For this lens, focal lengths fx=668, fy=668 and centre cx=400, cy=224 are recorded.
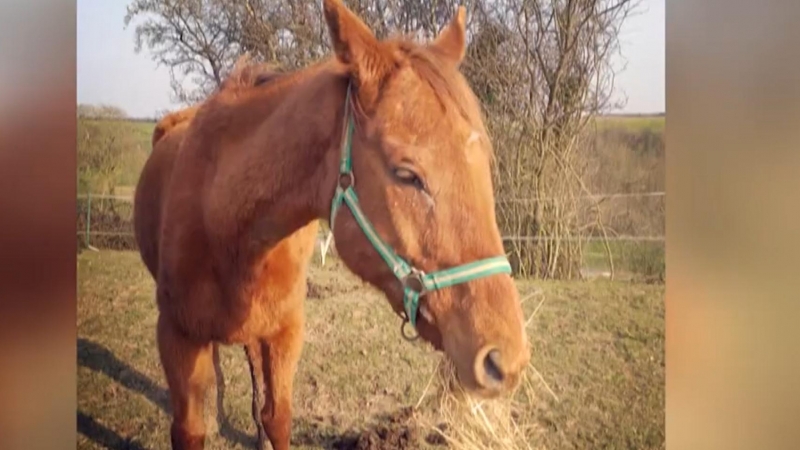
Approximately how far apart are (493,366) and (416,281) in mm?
214

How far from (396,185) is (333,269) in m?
0.49

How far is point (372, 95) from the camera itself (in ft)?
4.29

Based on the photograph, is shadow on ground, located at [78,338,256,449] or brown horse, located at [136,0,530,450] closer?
brown horse, located at [136,0,530,450]

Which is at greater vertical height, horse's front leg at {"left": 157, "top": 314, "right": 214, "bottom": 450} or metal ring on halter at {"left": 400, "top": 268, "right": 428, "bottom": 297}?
metal ring on halter at {"left": 400, "top": 268, "right": 428, "bottom": 297}

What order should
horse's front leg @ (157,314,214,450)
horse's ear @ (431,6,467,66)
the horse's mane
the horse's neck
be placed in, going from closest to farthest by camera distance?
1. the horse's neck
2. horse's ear @ (431,6,467,66)
3. the horse's mane
4. horse's front leg @ (157,314,214,450)

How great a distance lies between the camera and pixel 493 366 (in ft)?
4.10

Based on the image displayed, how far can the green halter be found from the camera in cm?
124

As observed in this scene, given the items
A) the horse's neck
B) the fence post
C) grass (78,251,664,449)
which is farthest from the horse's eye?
the fence post

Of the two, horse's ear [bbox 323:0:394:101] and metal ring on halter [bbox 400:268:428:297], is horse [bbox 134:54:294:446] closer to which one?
horse's ear [bbox 323:0:394:101]

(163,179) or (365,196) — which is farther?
(163,179)

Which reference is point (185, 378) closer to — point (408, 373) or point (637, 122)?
point (408, 373)

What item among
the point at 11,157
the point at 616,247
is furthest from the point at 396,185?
the point at 11,157

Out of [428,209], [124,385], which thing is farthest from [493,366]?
[124,385]

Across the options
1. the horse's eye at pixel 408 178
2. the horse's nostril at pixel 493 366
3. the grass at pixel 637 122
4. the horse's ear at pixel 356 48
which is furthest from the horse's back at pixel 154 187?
the grass at pixel 637 122
